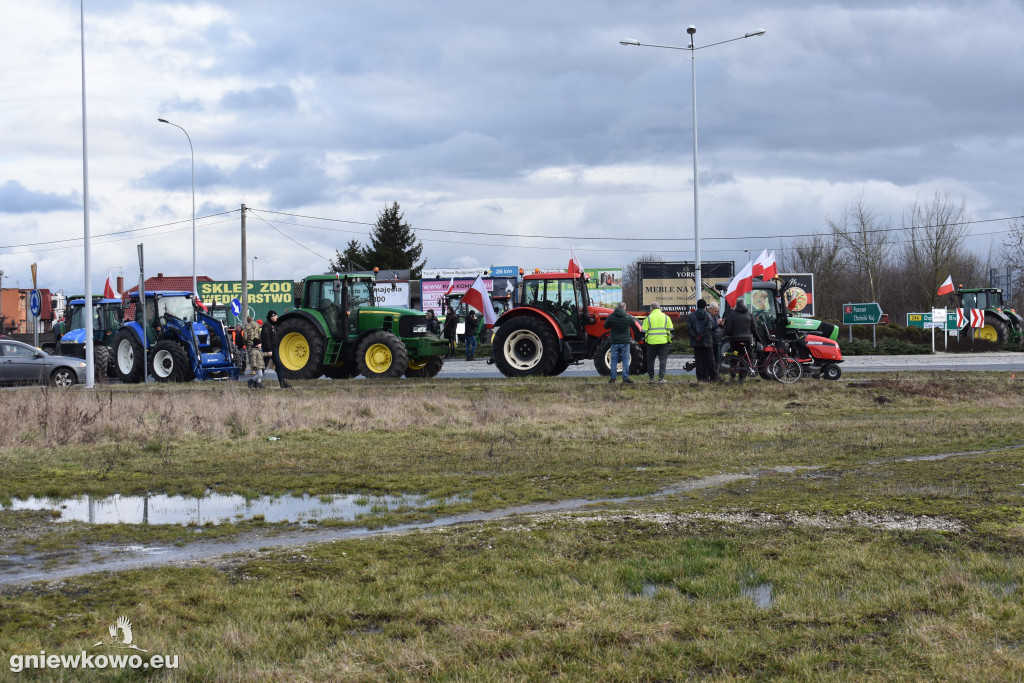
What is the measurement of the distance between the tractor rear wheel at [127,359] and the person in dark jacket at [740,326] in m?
15.8

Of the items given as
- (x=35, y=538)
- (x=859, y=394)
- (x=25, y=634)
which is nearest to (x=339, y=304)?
(x=859, y=394)

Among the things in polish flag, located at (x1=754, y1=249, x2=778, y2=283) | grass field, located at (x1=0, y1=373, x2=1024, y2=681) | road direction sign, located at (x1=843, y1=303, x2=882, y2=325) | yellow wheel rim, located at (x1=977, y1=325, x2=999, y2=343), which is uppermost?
polish flag, located at (x1=754, y1=249, x2=778, y2=283)

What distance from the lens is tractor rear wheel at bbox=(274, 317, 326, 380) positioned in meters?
23.8

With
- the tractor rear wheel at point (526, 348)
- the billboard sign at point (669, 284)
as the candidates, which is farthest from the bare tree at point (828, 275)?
the tractor rear wheel at point (526, 348)

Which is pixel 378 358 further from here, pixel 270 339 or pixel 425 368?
pixel 270 339

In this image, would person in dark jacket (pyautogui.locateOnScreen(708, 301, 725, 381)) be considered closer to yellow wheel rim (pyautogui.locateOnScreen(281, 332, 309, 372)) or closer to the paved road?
the paved road

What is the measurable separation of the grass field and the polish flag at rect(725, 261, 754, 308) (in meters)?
8.84

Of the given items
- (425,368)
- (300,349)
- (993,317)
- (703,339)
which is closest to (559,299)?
(703,339)

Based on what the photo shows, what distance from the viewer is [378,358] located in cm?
2370

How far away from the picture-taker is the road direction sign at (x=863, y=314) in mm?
38312

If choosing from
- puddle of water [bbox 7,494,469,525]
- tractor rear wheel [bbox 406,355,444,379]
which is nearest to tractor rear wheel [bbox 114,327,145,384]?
tractor rear wheel [bbox 406,355,444,379]

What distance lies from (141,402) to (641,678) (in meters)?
15.2

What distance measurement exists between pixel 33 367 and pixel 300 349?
751 centimetres

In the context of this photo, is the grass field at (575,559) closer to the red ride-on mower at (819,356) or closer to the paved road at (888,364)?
the red ride-on mower at (819,356)
